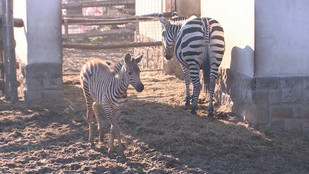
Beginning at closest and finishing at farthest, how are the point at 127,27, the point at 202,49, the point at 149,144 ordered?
the point at 149,144 < the point at 202,49 < the point at 127,27

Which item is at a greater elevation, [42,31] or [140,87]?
[42,31]

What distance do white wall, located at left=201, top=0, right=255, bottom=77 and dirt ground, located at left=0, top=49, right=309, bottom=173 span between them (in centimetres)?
86

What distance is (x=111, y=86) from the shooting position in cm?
665

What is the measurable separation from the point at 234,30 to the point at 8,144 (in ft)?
12.7

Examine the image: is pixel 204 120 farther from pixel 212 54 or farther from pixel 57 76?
pixel 57 76

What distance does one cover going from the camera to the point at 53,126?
7.89m

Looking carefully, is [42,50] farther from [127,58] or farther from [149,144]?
[127,58]

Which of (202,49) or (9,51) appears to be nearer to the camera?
(202,49)

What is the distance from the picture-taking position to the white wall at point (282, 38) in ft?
24.7

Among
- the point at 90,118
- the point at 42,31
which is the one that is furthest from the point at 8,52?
the point at 90,118

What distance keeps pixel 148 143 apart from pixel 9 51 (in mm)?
3430

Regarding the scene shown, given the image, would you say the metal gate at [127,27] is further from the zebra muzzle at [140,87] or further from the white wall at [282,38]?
the zebra muzzle at [140,87]

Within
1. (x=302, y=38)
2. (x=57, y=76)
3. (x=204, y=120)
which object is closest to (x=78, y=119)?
(x=57, y=76)

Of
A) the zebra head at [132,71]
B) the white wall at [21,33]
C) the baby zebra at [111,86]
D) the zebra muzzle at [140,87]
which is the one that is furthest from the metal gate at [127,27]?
the zebra muzzle at [140,87]
